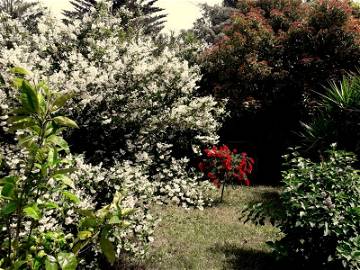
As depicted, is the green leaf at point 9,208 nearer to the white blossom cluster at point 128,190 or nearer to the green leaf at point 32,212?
the green leaf at point 32,212

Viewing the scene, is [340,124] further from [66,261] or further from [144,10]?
[144,10]

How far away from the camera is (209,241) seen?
7.98 m

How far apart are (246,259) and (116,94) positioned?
158 inches

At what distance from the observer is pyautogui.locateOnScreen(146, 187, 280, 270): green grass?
6.95 m

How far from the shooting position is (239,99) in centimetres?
1437

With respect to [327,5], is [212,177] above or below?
below

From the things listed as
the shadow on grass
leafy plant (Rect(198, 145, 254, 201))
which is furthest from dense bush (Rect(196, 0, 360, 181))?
the shadow on grass

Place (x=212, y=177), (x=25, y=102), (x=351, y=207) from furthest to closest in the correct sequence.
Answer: (x=212, y=177)
(x=351, y=207)
(x=25, y=102)

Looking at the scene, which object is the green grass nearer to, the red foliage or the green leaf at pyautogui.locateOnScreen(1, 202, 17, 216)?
the red foliage

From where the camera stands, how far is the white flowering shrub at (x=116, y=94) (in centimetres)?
773

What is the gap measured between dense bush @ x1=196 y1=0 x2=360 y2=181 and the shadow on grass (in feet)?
23.8

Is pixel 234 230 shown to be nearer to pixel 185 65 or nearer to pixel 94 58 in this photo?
pixel 185 65

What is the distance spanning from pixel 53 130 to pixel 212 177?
349 inches

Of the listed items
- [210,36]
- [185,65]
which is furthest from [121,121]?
[210,36]
